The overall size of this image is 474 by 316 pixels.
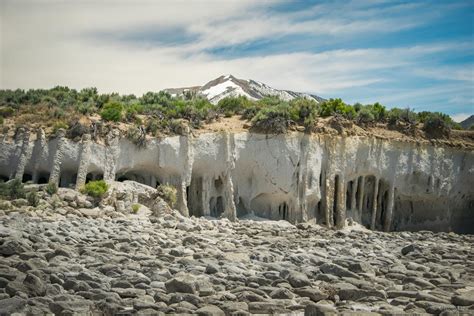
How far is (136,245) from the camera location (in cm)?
2245

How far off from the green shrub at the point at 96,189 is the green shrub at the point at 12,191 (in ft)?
11.0

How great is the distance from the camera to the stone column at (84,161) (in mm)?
35875

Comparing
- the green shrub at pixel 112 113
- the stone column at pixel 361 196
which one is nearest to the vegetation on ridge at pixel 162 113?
the green shrub at pixel 112 113

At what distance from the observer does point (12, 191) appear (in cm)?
3167

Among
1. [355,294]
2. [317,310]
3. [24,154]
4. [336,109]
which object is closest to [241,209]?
[336,109]

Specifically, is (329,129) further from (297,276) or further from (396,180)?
(297,276)

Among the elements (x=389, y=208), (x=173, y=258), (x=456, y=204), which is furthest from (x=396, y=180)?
(x=173, y=258)

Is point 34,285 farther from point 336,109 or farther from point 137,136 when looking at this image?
point 336,109

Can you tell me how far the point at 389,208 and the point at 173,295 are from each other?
115 feet

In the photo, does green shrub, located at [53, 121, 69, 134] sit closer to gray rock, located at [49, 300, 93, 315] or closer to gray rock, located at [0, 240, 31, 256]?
gray rock, located at [0, 240, 31, 256]

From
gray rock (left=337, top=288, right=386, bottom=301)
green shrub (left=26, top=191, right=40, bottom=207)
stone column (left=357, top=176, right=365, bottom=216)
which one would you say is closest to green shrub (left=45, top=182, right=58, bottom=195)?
green shrub (left=26, top=191, right=40, bottom=207)

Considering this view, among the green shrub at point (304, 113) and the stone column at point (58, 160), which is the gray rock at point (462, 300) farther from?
the green shrub at point (304, 113)

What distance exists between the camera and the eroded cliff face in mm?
Answer: 36625

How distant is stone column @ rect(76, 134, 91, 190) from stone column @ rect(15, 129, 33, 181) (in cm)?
303
